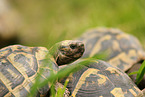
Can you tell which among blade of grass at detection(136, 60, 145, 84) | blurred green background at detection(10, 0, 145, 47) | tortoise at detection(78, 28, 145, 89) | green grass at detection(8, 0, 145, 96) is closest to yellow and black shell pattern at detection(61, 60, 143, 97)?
blade of grass at detection(136, 60, 145, 84)

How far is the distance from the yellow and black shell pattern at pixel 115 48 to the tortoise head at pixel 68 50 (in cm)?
155

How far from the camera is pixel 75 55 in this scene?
8.41 feet

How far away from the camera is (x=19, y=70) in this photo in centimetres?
237

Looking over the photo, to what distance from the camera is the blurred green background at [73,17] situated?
20.8 feet

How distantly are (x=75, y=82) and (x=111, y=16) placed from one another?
4820 millimetres

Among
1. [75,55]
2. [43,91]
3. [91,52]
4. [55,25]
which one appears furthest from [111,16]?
[43,91]

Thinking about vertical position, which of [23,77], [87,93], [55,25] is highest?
[23,77]

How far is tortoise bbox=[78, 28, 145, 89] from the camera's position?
402cm

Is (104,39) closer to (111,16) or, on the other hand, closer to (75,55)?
(75,55)

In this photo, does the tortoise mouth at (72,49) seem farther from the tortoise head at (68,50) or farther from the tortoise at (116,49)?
the tortoise at (116,49)

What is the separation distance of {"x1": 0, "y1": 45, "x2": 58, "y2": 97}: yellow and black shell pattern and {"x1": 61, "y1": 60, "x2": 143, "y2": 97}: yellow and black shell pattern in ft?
0.93

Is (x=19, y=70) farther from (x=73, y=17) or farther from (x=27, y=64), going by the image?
(x=73, y=17)

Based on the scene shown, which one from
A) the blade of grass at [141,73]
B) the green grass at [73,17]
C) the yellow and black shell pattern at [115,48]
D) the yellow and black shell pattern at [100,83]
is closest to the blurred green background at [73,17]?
the green grass at [73,17]

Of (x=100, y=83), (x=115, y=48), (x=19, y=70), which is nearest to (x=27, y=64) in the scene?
(x=19, y=70)
